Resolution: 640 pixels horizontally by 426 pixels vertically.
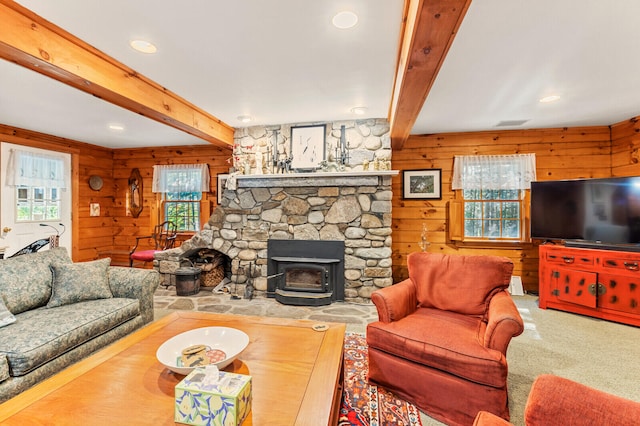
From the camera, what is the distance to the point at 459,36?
2008 mm

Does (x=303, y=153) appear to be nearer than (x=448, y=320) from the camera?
No

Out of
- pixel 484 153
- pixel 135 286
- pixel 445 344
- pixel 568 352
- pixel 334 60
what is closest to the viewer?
pixel 445 344

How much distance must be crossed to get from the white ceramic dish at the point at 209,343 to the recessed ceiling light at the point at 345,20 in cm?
196

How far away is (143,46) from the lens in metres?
2.15

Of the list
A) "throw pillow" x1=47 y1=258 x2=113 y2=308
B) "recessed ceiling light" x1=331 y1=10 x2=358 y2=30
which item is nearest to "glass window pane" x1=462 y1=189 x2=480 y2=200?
"recessed ceiling light" x1=331 y1=10 x2=358 y2=30

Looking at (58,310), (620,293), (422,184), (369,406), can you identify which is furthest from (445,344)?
(422,184)

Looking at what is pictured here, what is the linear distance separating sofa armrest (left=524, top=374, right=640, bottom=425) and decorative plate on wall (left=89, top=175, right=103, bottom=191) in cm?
661

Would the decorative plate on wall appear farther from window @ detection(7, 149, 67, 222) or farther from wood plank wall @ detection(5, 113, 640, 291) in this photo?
window @ detection(7, 149, 67, 222)

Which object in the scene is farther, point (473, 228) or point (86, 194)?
point (86, 194)

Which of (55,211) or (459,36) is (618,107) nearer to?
(459,36)

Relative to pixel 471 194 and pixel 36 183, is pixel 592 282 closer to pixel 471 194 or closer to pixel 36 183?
pixel 471 194

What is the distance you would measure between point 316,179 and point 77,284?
2610 mm

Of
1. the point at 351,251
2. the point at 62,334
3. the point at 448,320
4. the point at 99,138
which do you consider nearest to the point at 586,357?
the point at 448,320

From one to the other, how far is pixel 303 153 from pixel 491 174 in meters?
2.74
